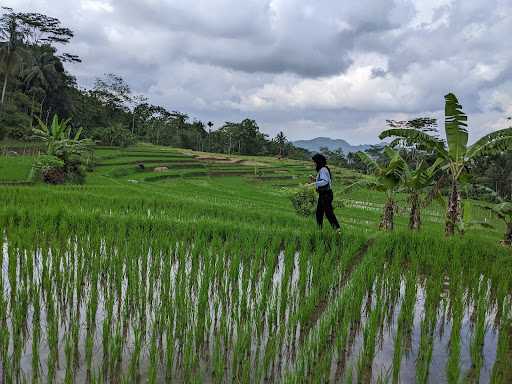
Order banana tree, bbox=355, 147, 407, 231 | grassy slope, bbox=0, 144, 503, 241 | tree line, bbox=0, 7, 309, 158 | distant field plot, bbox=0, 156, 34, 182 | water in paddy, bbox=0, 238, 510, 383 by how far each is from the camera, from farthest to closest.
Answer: tree line, bbox=0, 7, 309, 158
distant field plot, bbox=0, 156, 34, 182
grassy slope, bbox=0, 144, 503, 241
banana tree, bbox=355, 147, 407, 231
water in paddy, bbox=0, 238, 510, 383

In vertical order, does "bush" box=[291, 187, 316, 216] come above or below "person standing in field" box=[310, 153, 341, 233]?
below

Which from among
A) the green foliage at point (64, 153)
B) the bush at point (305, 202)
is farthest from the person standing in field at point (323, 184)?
the green foliage at point (64, 153)

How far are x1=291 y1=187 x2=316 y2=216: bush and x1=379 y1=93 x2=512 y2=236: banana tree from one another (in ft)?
8.96

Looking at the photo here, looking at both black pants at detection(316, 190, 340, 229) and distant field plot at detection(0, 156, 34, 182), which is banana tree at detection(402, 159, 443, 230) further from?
distant field plot at detection(0, 156, 34, 182)

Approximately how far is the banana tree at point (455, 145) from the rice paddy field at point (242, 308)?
1.28 meters

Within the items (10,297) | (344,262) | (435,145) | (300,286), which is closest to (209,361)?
(300,286)

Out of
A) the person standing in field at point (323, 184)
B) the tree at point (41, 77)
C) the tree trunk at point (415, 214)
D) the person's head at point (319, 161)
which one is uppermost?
the tree at point (41, 77)

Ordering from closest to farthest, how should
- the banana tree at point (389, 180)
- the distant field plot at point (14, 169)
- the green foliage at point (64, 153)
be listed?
the banana tree at point (389, 180) → the distant field plot at point (14, 169) → the green foliage at point (64, 153)

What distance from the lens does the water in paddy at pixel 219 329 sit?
2.73 metres

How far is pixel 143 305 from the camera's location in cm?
355

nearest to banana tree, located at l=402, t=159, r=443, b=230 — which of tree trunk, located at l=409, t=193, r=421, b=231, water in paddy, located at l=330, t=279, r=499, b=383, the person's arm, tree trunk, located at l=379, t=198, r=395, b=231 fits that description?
tree trunk, located at l=409, t=193, r=421, b=231

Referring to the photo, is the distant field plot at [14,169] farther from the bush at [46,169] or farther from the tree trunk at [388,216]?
the tree trunk at [388,216]

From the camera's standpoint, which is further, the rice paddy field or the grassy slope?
the grassy slope

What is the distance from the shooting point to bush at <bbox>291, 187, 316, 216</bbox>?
10156mm
